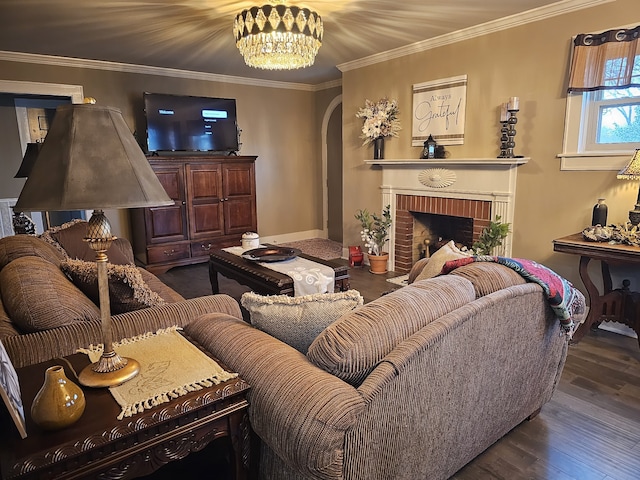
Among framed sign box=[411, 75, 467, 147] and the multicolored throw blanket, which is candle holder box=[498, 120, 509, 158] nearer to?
framed sign box=[411, 75, 467, 147]

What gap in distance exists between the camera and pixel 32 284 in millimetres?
1618

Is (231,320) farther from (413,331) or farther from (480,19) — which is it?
(480,19)

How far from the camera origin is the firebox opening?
189 inches

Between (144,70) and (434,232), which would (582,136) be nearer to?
(434,232)

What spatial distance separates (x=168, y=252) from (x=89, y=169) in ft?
14.0

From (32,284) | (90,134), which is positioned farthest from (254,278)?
(90,134)

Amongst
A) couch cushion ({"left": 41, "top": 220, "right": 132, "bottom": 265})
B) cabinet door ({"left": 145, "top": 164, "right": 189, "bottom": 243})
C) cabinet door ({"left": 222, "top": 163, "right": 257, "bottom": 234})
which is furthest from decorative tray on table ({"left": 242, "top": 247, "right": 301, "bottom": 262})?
cabinet door ({"left": 222, "top": 163, "right": 257, "bottom": 234})

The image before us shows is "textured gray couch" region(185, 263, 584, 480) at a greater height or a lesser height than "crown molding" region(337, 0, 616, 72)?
lesser

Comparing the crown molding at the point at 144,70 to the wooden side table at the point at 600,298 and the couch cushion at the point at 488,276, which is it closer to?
the wooden side table at the point at 600,298

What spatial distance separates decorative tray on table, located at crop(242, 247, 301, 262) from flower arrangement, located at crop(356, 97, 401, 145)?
202 cm

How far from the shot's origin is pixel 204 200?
17.3ft

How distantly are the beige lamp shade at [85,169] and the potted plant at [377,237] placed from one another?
4013mm

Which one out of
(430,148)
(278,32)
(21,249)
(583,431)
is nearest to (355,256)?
(430,148)

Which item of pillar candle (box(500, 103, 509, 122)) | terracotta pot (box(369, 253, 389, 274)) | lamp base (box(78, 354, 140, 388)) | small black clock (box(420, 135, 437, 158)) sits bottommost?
terracotta pot (box(369, 253, 389, 274))
